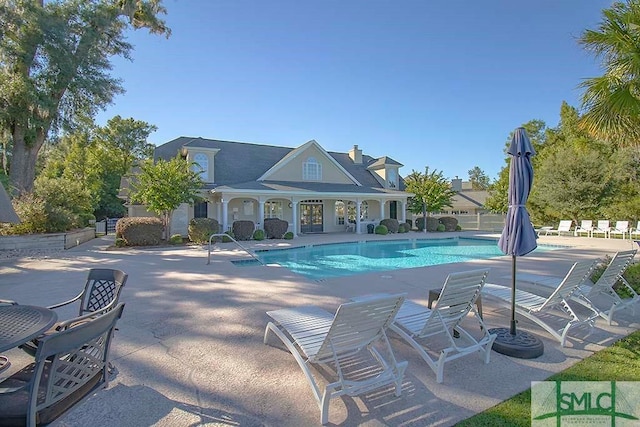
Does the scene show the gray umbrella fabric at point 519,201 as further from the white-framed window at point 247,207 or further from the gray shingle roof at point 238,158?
the white-framed window at point 247,207

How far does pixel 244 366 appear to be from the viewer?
12.4 feet

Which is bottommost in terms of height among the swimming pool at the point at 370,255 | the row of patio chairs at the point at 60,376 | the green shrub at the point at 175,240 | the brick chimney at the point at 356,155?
the swimming pool at the point at 370,255

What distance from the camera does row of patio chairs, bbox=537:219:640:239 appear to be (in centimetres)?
1862

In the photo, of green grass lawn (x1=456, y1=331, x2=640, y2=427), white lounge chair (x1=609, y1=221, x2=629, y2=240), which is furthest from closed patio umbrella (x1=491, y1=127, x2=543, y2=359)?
white lounge chair (x1=609, y1=221, x2=629, y2=240)

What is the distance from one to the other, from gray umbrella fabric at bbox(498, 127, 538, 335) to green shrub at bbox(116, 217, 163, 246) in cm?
1605

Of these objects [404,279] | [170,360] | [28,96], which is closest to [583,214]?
[404,279]

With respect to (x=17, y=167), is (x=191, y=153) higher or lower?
higher

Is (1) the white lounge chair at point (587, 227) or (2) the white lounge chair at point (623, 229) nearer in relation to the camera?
(2) the white lounge chair at point (623, 229)

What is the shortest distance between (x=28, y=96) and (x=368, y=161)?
2374 cm

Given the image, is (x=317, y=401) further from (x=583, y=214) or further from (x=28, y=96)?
(x=583, y=214)

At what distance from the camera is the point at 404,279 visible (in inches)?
321

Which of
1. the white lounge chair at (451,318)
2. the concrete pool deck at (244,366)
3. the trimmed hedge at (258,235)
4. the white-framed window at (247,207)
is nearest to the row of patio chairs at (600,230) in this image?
the concrete pool deck at (244,366)

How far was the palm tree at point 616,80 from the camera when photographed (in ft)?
24.2

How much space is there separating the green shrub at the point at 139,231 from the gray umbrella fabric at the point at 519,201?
16.1 meters
